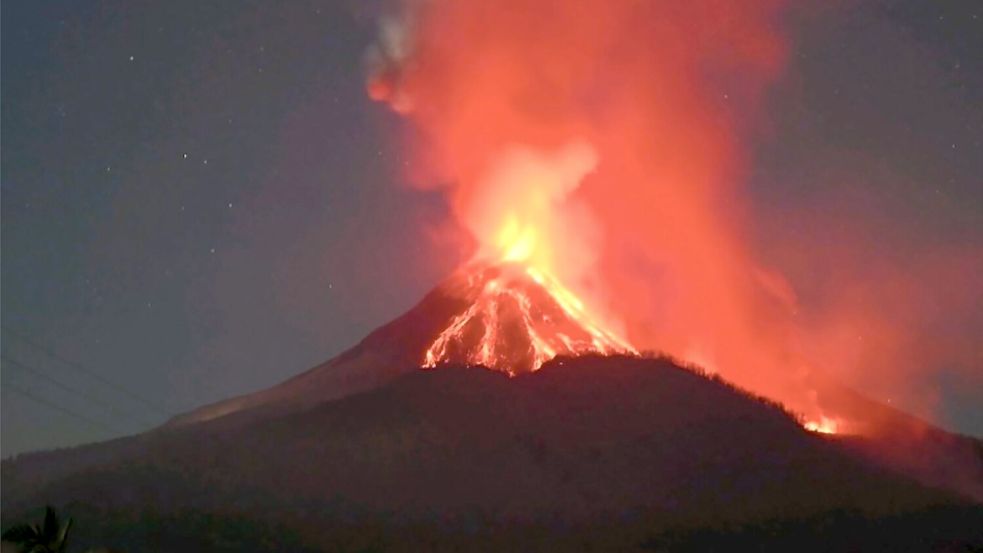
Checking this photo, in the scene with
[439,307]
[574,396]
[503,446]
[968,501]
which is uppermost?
[439,307]

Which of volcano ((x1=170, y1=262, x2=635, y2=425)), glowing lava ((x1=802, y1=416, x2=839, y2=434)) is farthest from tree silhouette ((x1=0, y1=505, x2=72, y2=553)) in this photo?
glowing lava ((x1=802, y1=416, x2=839, y2=434))

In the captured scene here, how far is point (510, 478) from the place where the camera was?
3871 inches

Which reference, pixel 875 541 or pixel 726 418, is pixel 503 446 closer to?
pixel 726 418

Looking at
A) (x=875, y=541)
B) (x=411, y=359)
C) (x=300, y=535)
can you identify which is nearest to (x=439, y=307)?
(x=411, y=359)

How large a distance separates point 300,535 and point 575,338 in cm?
5040

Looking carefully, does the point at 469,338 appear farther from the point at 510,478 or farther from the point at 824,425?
the point at 824,425

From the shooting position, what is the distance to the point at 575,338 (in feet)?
418

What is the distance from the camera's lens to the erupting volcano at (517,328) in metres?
124

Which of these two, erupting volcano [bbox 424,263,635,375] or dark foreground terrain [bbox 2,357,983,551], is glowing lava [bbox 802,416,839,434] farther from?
erupting volcano [bbox 424,263,635,375]

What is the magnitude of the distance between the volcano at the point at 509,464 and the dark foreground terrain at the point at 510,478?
0.24m

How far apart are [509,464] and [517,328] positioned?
27054mm

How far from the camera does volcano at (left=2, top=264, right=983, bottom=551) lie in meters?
86.1

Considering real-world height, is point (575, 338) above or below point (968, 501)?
above

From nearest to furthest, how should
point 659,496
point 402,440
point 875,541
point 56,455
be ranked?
point 875,541 < point 659,496 < point 402,440 < point 56,455
